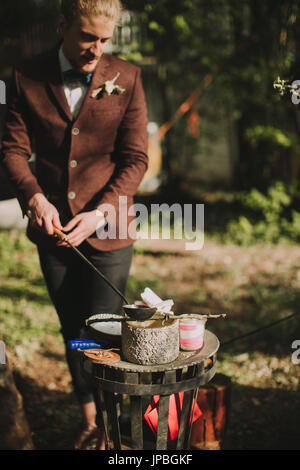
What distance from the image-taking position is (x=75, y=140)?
7.74 ft

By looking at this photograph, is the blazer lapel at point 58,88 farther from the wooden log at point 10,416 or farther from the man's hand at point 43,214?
the wooden log at point 10,416

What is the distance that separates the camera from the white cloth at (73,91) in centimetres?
240

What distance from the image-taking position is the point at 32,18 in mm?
7809

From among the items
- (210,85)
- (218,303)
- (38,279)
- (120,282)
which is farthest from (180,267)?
(120,282)

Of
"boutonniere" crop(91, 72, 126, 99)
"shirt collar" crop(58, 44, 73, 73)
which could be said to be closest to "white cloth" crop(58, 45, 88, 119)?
"shirt collar" crop(58, 44, 73, 73)

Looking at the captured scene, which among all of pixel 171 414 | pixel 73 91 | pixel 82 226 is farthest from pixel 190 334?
pixel 73 91

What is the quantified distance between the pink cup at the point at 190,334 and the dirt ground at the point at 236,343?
49.5 inches

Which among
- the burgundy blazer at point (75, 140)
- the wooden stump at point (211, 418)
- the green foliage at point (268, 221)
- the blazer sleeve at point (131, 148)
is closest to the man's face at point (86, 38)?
the burgundy blazer at point (75, 140)

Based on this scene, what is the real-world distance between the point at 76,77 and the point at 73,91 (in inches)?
2.8

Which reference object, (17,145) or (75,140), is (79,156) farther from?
(17,145)

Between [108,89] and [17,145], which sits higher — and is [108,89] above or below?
above

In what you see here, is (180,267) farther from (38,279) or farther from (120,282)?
(120,282)

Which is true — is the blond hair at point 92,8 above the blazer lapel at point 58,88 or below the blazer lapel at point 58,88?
above

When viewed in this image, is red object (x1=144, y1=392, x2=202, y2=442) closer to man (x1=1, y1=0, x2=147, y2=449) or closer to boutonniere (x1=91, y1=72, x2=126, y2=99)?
man (x1=1, y1=0, x2=147, y2=449)
